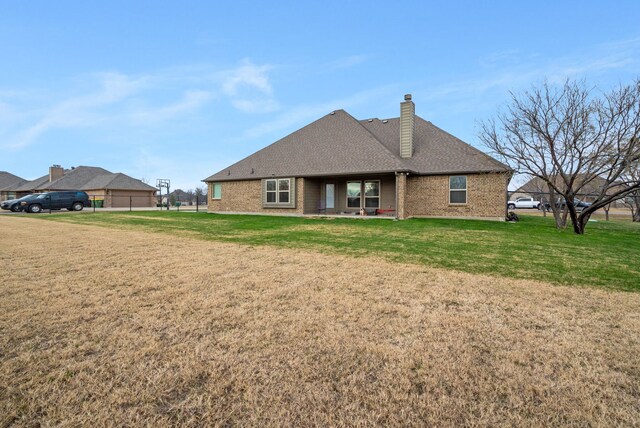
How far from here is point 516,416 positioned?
Result: 1.88 meters

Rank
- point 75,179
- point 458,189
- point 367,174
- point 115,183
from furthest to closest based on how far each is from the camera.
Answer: point 75,179, point 115,183, point 367,174, point 458,189

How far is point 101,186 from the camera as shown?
39781 mm

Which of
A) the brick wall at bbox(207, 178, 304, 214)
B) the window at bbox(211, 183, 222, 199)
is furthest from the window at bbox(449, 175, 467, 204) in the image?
the window at bbox(211, 183, 222, 199)

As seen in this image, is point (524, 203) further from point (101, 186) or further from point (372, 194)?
point (101, 186)

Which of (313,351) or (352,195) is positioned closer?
(313,351)

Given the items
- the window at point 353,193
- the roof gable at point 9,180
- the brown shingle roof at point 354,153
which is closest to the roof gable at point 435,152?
the brown shingle roof at point 354,153

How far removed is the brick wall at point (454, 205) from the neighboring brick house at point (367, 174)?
5 cm

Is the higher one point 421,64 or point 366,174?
point 421,64

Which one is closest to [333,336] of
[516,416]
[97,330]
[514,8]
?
[516,416]

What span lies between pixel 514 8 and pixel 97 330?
18.7m

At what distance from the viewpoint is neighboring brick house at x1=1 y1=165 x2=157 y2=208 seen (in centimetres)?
3938

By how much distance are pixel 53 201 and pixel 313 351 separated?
3290 cm

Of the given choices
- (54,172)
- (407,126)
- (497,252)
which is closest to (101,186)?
(54,172)

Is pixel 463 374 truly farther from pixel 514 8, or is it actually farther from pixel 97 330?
pixel 514 8
